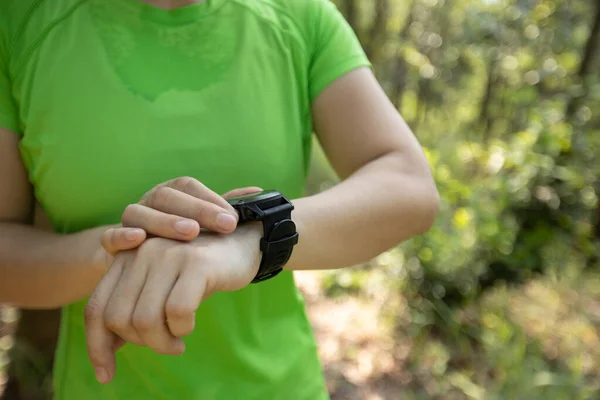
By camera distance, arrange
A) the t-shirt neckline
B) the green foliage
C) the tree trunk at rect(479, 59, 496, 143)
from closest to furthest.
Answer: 1. the t-shirt neckline
2. the green foliage
3. the tree trunk at rect(479, 59, 496, 143)

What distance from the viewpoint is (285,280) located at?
38.9 inches

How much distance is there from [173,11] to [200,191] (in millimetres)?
396

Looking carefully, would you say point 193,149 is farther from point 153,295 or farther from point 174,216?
point 153,295

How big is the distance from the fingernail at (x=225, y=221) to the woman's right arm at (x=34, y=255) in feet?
0.79

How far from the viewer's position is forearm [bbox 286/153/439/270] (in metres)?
0.84

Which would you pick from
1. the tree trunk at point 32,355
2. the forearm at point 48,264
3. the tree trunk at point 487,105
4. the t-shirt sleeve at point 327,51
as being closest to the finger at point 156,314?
the forearm at point 48,264

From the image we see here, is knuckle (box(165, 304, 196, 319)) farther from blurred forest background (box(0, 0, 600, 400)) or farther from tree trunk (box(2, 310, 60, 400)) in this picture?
blurred forest background (box(0, 0, 600, 400))

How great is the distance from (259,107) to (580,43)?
12.7 ft

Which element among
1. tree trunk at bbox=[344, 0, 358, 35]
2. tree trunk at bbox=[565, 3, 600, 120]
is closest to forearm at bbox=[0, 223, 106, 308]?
tree trunk at bbox=[565, 3, 600, 120]

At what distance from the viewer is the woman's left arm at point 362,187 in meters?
0.85

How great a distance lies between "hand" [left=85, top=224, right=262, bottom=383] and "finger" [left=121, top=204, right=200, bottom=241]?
1cm

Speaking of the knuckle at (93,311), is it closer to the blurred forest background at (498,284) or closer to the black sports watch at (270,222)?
the black sports watch at (270,222)

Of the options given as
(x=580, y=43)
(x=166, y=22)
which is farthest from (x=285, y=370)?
(x=580, y=43)

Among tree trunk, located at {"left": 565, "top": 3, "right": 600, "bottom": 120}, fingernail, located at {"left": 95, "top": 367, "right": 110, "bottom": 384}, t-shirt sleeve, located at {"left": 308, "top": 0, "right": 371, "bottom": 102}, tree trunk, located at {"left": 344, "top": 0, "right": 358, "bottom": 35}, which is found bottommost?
tree trunk, located at {"left": 344, "top": 0, "right": 358, "bottom": 35}
